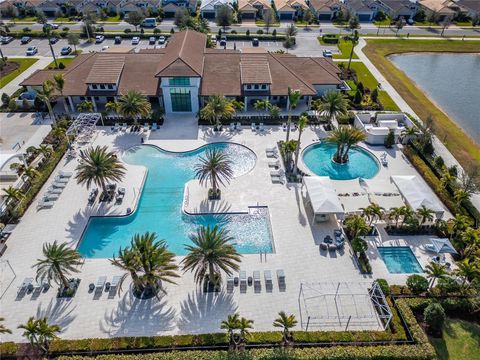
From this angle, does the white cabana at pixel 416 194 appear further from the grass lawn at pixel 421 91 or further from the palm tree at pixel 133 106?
the palm tree at pixel 133 106

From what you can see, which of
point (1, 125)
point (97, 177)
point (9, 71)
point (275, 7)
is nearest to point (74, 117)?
point (1, 125)

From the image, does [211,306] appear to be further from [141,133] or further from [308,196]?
[141,133]

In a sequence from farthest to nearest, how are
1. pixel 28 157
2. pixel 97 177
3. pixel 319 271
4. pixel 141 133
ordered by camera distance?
pixel 141 133 < pixel 28 157 < pixel 97 177 < pixel 319 271

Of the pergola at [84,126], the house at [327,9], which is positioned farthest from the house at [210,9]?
the pergola at [84,126]

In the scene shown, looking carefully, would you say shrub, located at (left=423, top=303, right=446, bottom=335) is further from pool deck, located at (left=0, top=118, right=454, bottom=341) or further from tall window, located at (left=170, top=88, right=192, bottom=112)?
tall window, located at (left=170, top=88, right=192, bottom=112)

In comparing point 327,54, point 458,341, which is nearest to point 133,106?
point 458,341
